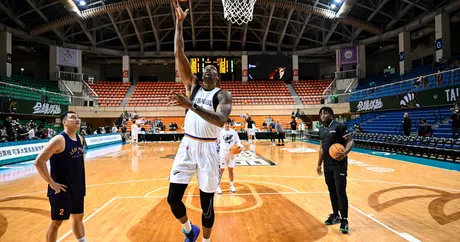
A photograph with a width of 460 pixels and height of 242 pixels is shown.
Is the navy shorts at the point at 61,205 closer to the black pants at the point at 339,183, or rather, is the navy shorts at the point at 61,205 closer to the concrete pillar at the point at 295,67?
the black pants at the point at 339,183

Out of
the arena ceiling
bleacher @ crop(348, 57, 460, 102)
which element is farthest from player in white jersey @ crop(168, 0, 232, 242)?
the arena ceiling

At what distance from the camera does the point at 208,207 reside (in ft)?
10.6

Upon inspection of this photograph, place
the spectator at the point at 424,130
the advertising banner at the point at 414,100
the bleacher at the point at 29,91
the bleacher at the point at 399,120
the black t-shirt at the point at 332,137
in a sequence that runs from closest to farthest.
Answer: the black t-shirt at the point at 332,137 → the spectator at the point at 424,130 → the advertising banner at the point at 414,100 → the bleacher at the point at 399,120 → the bleacher at the point at 29,91

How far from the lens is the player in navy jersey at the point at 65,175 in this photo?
9.57ft

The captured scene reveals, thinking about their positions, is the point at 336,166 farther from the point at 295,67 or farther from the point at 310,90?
the point at 295,67

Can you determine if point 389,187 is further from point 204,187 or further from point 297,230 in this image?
point 204,187

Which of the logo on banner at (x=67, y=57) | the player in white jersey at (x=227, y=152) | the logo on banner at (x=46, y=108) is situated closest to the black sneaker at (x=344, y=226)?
the player in white jersey at (x=227, y=152)

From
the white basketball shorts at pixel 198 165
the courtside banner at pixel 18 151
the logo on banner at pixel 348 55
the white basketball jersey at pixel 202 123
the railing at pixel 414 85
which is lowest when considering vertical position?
the courtside banner at pixel 18 151

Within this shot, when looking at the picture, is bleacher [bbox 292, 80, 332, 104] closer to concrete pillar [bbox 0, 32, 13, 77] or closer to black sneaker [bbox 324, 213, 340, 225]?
black sneaker [bbox 324, 213, 340, 225]

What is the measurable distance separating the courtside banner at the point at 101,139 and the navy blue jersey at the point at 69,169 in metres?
15.8

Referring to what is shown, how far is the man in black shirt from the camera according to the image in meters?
4.08

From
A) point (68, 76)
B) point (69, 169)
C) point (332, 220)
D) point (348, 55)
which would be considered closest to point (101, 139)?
point (68, 76)

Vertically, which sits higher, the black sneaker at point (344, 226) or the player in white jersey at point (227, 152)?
the player in white jersey at point (227, 152)

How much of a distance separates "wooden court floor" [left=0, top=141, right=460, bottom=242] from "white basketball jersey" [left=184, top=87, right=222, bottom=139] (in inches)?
63.5
